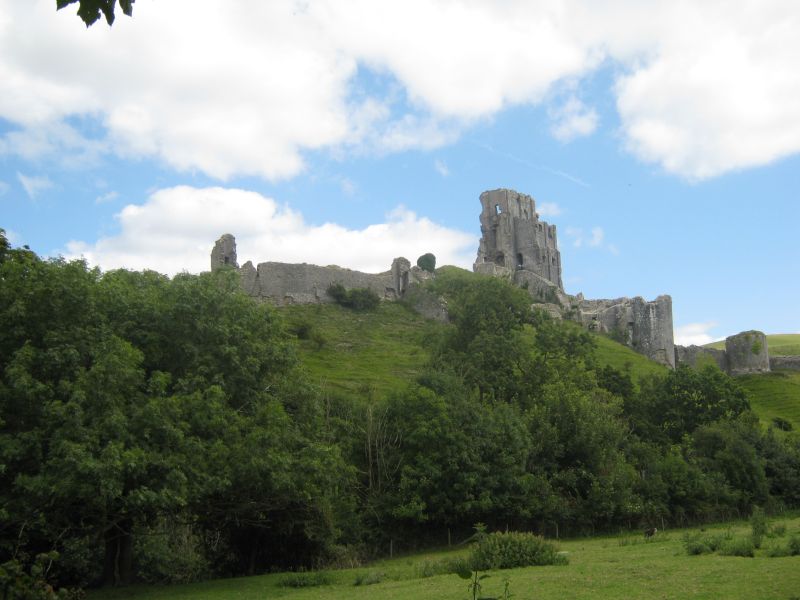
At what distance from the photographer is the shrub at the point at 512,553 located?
2067 cm

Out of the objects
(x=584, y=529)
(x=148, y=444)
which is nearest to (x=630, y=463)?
(x=584, y=529)

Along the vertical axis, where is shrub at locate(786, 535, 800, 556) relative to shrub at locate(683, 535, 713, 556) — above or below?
above

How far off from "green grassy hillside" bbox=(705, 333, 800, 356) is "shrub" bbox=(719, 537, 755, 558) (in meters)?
79.4

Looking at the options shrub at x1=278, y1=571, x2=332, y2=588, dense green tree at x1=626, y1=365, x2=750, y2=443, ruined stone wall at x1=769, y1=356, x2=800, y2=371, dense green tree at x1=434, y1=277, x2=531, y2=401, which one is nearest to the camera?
shrub at x1=278, y1=571, x2=332, y2=588

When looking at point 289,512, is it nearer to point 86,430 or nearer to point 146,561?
point 146,561

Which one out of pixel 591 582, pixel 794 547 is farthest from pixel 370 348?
pixel 591 582

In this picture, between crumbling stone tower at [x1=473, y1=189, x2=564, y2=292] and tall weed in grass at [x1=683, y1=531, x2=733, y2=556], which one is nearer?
tall weed in grass at [x1=683, y1=531, x2=733, y2=556]

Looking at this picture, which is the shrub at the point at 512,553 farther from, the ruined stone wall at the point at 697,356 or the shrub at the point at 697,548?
the ruined stone wall at the point at 697,356

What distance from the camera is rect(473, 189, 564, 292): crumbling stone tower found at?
360 feet

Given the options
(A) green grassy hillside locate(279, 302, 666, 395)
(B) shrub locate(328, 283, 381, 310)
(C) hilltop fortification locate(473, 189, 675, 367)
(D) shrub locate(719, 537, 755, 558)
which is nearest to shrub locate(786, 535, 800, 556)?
(D) shrub locate(719, 537, 755, 558)

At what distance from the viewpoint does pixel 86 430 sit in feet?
58.9

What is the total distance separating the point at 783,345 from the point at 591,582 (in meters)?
104

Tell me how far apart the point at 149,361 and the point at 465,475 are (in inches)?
535

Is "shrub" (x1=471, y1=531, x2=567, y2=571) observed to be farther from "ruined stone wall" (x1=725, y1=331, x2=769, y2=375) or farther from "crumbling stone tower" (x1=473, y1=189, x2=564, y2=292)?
"crumbling stone tower" (x1=473, y1=189, x2=564, y2=292)
